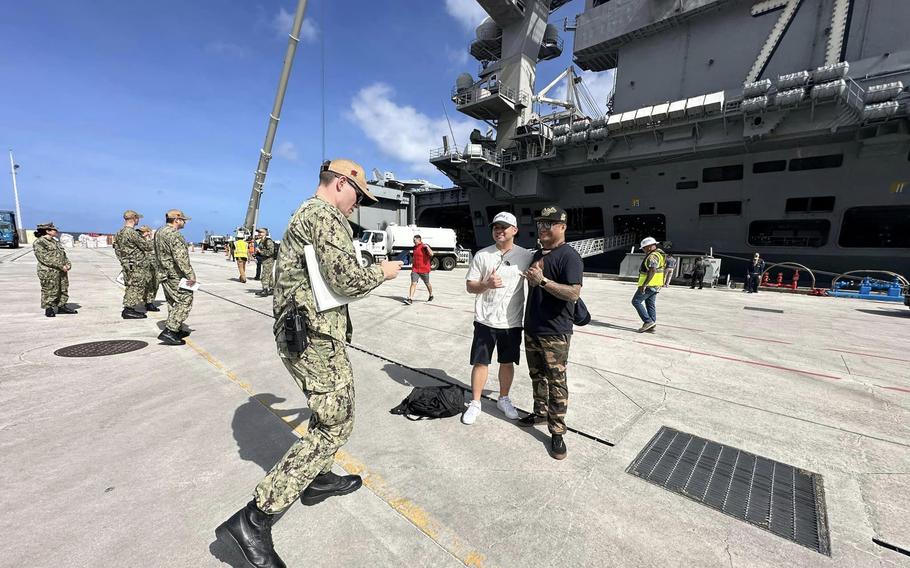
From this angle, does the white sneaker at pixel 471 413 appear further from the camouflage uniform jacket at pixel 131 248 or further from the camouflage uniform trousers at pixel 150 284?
the camouflage uniform jacket at pixel 131 248

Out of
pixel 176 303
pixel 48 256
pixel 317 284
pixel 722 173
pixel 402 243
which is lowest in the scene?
pixel 176 303

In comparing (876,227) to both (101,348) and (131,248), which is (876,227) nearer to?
(101,348)

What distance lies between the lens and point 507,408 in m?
3.37

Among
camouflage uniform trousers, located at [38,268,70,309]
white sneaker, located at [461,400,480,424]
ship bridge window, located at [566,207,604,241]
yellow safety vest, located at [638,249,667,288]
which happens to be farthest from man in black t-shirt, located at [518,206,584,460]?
ship bridge window, located at [566,207,604,241]

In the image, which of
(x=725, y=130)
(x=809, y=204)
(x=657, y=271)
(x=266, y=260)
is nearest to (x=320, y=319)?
(x=657, y=271)

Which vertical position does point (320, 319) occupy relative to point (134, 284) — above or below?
above

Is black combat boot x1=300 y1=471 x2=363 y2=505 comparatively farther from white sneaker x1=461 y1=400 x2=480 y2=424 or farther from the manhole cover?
the manhole cover

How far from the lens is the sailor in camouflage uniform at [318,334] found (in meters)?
1.84

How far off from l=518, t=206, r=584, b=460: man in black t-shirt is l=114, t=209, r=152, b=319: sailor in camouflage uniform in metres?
8.45

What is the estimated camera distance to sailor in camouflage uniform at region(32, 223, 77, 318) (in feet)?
22.1

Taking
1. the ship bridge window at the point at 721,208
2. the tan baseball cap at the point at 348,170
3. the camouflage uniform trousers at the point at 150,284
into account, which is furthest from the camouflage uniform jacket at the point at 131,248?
the ship bridge window at the point at 721,208

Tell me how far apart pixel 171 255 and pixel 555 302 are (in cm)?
594

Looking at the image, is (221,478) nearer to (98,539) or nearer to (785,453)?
(98,539)

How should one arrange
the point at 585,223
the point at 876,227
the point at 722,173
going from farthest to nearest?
1. the point at 585,223
2. the point at 722,173
3. the point at 876,227
